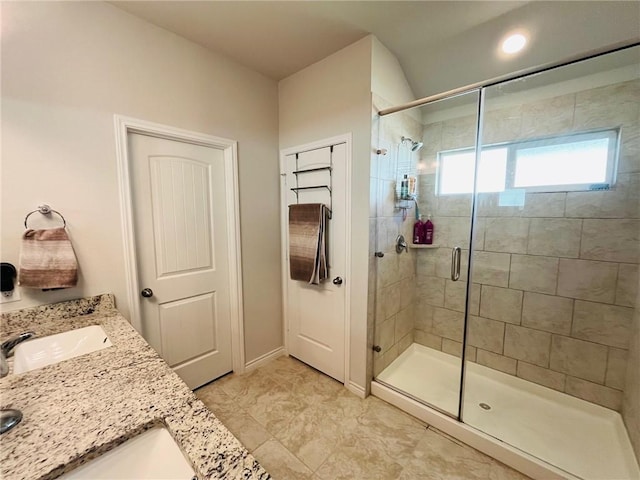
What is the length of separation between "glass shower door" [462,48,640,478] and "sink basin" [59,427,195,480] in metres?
1.86

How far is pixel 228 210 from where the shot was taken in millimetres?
2189

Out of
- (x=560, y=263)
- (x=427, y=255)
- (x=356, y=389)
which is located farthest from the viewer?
(x=427, y=255)

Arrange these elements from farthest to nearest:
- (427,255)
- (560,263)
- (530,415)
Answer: (427,255) < (560,263) < (530,415)

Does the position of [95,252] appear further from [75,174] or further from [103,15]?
[103,15]

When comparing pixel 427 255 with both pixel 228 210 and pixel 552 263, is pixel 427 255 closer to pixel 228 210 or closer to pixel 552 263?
pixel 552 263

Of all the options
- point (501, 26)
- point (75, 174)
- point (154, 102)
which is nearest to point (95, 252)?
point (75, 174)

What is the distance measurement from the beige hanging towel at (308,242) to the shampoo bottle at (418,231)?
37.8 inches

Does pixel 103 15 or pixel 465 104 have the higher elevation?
pixel 103 15

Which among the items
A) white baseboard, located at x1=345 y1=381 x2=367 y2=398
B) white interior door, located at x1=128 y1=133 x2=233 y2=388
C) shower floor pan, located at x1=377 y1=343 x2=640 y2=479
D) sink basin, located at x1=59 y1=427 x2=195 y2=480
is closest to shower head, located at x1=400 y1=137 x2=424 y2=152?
white interior door, located at x1=128 y1=133 x2=233 y2=388

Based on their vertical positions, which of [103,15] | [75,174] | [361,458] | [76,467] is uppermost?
[103,15]

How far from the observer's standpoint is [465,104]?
2.25 m

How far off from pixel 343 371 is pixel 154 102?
2453 millimetres

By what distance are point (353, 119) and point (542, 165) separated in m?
1.52

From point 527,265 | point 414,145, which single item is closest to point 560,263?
point 527,265
